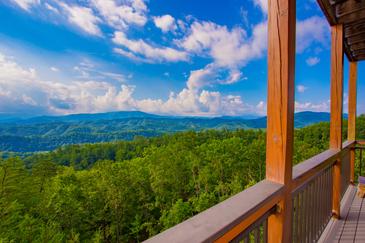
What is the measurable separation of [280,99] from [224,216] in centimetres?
69

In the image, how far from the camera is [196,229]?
608mm

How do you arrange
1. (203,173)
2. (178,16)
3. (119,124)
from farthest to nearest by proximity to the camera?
1. (119,124)
2. (178,16)
3. (203,173)

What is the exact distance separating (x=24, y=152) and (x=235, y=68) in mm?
33897

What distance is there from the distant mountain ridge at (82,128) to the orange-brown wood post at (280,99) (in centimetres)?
1492

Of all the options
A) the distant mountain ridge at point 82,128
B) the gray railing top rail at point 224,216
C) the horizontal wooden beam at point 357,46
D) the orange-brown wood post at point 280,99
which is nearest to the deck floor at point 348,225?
the orange-brown wood post at point 280,99

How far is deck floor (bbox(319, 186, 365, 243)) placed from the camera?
218 centimetres

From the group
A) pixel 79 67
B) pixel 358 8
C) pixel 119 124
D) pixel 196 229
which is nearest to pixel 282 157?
pixel 196 229

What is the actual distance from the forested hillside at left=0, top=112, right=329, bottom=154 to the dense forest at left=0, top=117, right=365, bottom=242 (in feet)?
12.1

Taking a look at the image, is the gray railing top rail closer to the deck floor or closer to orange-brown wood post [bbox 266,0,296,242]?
orange-brown wood post [bbox 266,0,296,242]

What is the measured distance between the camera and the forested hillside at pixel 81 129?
76.0 ft

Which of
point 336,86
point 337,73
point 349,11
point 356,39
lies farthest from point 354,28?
point 336,86

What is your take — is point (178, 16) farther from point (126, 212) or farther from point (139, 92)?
point (126, 212)

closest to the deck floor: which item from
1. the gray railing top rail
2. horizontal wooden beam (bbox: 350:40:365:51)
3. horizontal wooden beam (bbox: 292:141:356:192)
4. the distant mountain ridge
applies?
horizontal wooden beam (bbox: 292:141:356:192)

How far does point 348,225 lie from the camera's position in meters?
2.45
